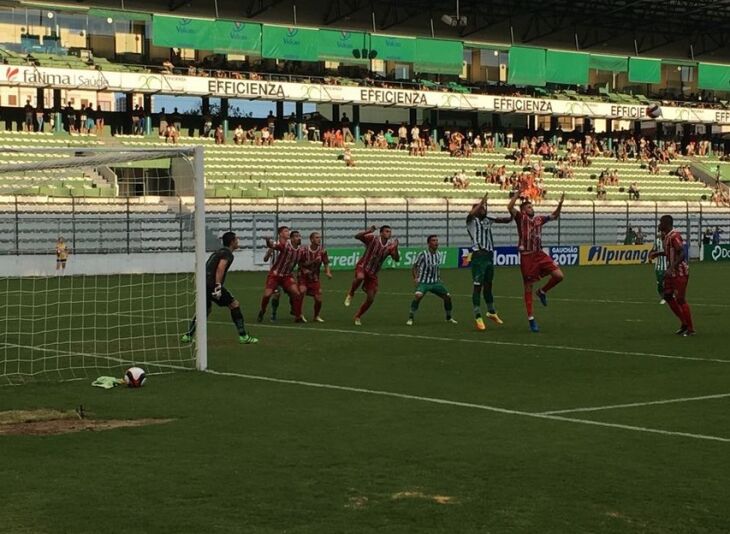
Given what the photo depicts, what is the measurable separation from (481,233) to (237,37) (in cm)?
4121

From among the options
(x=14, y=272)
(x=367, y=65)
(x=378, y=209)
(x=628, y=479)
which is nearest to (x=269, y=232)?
(x=378, y=209)

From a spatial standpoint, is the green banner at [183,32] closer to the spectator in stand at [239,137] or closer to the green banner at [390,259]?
the spectator in stand at [239,137]

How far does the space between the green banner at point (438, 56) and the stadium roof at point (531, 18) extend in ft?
5.75

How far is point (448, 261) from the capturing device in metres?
53.2

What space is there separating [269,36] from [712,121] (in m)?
31.5

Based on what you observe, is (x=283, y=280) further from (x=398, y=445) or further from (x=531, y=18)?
(x=531, y=18)

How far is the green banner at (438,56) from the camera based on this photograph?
6919cm

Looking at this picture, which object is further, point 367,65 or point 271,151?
point 367,65

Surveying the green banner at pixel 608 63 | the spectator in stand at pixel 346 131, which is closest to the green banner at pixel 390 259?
the spectator in stand at pixel 346 131

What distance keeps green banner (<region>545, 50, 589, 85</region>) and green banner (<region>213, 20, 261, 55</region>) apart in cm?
1802

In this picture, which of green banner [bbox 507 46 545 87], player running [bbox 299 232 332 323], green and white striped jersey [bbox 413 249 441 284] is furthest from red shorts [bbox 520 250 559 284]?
green banner [bbox 507 46 545 87]

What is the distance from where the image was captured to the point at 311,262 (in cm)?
2577

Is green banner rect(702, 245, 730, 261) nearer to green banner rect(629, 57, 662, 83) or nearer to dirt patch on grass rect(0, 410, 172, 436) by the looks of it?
green banner rect(629, 57, 662, 83)

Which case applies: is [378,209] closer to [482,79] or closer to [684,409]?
[482,79]
